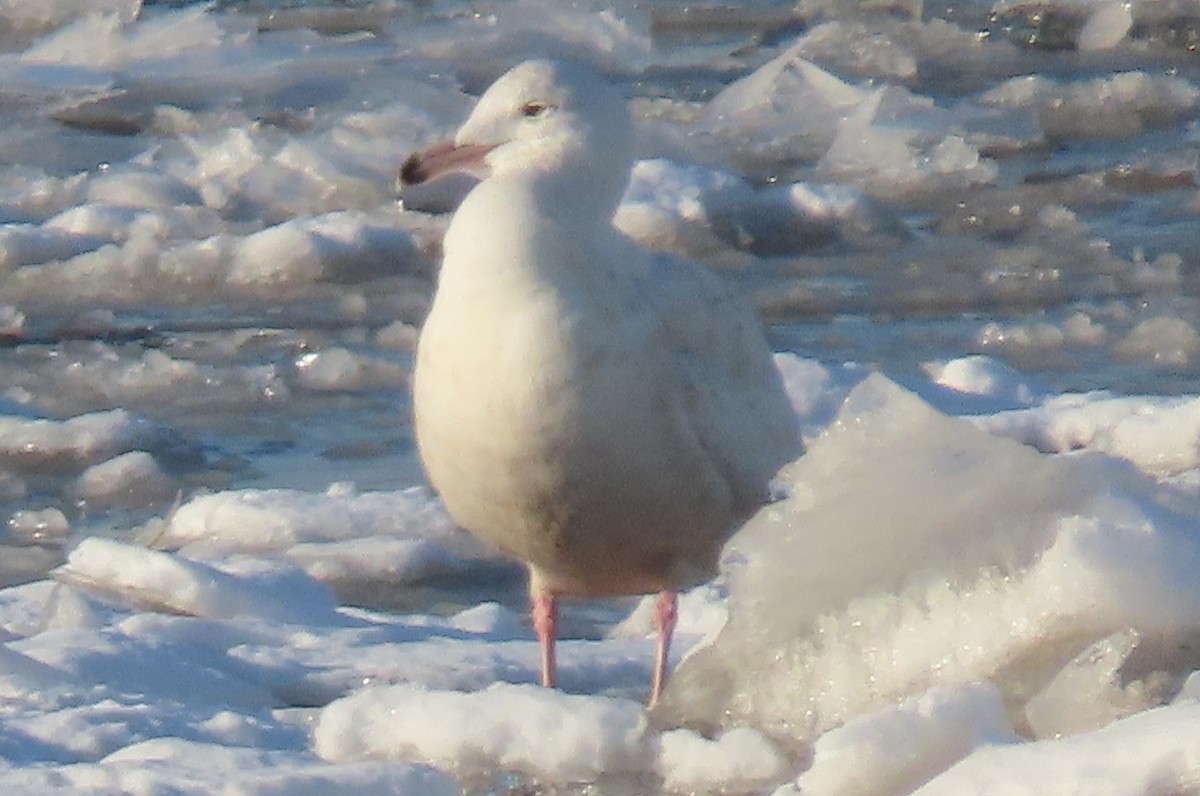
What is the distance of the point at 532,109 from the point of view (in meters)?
4.79

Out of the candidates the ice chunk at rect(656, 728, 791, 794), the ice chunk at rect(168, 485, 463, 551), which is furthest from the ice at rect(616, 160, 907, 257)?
the ice chunk at rect(656, 728, 791, 794)

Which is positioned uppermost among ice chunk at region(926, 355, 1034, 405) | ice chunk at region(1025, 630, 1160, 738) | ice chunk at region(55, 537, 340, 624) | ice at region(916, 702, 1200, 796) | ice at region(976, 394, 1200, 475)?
ice at region(916, 702, 1200, 796)

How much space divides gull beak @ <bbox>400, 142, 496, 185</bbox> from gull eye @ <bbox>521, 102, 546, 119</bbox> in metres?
0.09

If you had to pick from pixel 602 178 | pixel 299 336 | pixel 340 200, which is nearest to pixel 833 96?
pixel 340 200

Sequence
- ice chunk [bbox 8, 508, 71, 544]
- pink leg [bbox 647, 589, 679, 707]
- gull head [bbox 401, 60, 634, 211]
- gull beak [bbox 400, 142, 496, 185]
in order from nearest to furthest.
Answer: pink leg [bbox 647, 589, 679, 707], gull head [bbox 401, 60, 634, 211], gull beak [bbox 400, 142, 496, 185], ice chunk [bbox 8, 508, 71, 544]

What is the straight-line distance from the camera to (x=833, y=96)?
11336 mm

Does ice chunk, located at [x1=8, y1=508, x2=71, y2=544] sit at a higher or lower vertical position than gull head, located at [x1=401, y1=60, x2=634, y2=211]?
lower

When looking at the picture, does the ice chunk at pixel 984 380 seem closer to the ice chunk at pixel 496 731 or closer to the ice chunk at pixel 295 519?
the ice chunk at pixel 295 519

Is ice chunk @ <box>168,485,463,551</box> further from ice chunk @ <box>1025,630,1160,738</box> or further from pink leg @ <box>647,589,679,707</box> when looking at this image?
ice chunk @ <box>1025,630,1160,738</box>

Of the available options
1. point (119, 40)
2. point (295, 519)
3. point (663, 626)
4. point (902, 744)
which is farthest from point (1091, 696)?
point (119, 40)

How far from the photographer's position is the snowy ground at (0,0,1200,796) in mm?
3496

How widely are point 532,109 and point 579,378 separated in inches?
28.0

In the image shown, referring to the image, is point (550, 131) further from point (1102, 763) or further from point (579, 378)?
point (1102, 763)

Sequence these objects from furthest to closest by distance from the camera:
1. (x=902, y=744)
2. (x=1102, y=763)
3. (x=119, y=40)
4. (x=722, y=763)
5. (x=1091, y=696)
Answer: (x=119, y=40) < (x=722, y=763) < (x=1091, y=696) < (x=902, y=744) < (x=1102, y=763)
